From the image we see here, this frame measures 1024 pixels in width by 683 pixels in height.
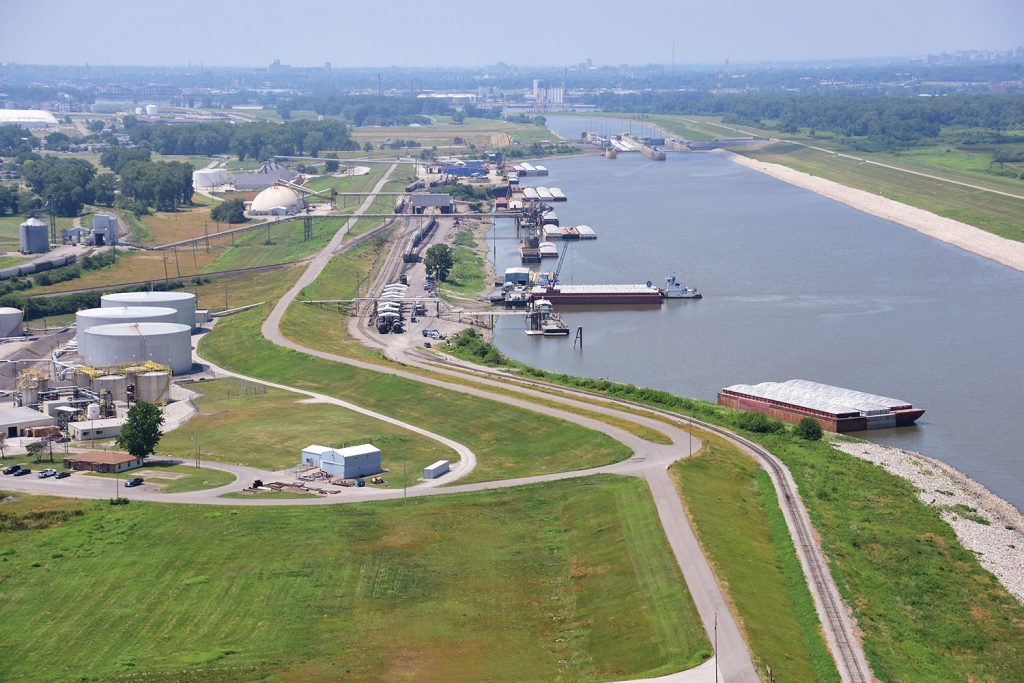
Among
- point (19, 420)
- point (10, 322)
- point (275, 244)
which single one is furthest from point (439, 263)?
point (19, 420)

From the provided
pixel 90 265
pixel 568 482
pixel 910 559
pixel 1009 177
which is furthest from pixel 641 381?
pixel 1009 177

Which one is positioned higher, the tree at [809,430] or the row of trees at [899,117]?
the row of trees at [899,117]

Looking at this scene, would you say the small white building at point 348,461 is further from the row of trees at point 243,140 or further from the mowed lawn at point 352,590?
the row of trees at point 243,140


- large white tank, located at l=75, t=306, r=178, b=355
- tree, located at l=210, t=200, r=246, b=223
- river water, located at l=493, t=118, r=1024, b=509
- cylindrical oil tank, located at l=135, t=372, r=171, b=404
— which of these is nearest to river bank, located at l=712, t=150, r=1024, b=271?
river water, located at l=493, t=118, r=1024, b=509

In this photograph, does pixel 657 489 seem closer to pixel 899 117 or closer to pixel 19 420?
pixel 19 420

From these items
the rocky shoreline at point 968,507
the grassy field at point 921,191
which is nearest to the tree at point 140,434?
the rocky shoreline at point 968,507

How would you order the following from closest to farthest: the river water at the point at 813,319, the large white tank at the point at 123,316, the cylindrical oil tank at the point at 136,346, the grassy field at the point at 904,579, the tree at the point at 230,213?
the grassy field at the point at 904,579 → the river water at the point at 813,319 → the cylindrical oil tank at the point at 136,346 → the large white tank at the point at 123,316 → the tree at the point at 230,213
